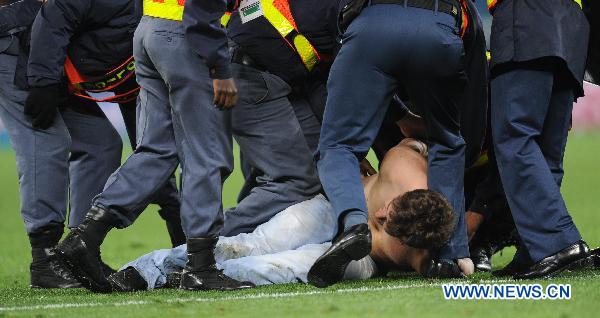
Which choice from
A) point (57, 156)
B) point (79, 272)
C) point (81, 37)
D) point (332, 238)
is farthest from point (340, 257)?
point (81, 37)

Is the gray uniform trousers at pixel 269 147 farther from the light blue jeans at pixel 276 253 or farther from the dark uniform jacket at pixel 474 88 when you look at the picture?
the dark uniform jacket at pixel 474 88

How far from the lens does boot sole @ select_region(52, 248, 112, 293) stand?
16.2 feet

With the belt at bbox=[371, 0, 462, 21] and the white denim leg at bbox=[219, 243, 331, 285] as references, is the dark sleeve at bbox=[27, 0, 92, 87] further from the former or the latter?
the belt at bbox=[371, 0, 462, 21]

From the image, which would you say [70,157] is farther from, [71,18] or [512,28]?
[512,28]

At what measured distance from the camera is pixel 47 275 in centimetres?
581

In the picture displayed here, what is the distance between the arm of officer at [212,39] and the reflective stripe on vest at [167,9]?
194 millimetres

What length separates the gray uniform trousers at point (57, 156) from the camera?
595 cm

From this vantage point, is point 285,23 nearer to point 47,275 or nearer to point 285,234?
point 285,234

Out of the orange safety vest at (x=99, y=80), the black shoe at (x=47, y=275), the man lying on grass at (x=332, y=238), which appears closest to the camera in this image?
the man lying on grass at (x=332, y=238)

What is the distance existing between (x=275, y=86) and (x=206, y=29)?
3.57 ft

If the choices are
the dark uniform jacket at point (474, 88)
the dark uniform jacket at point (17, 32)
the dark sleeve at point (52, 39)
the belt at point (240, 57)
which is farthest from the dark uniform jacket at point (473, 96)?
the dark uniform jacket at point (17, 32)

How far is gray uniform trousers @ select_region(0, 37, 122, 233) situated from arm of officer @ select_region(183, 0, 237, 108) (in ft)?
4.72

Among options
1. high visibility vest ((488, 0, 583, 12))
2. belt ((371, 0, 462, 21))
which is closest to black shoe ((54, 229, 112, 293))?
belt ((371, 0, 462, 21))

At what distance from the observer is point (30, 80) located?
5.81 m
